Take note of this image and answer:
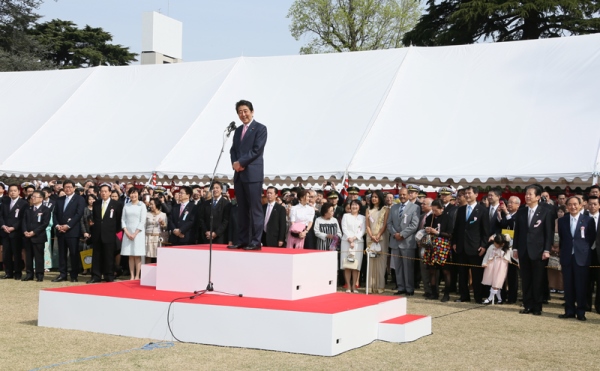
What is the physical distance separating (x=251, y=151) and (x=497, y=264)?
4.68 meters

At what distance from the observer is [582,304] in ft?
31.1

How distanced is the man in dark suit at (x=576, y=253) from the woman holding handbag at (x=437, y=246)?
Answer: 75.8 inches

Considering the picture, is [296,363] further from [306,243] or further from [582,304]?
[306,243]

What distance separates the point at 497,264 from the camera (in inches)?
431

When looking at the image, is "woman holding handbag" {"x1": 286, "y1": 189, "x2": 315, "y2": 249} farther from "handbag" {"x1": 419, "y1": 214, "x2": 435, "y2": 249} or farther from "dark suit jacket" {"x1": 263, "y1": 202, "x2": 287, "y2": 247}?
"handbag" {"x1": 419, "y1": 214, "x2": 435, "y2": 249}

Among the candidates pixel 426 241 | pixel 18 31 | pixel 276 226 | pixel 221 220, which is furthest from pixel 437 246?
pixel 18 31

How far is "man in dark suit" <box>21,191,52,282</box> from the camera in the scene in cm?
1263

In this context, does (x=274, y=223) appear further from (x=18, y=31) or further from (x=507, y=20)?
(x=18, y=31)

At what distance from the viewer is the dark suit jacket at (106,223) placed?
12.5 m

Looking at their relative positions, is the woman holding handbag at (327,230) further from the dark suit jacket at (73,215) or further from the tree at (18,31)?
the tree at (18,31)

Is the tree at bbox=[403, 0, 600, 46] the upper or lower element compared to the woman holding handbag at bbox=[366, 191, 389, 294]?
upper

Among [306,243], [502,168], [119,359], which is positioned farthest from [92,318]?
[502,168]

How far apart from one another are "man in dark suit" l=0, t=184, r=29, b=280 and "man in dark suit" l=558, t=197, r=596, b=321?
342 inches

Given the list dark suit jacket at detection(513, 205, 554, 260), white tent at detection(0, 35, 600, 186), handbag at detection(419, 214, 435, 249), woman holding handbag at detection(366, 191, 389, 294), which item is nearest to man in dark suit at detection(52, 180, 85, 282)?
white tent at detection(0, 35, 600, 186)
